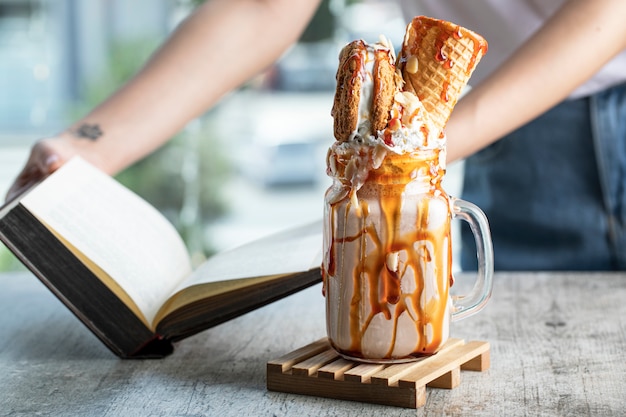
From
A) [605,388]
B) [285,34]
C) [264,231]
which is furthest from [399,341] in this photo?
[264,231]

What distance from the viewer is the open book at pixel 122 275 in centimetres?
96

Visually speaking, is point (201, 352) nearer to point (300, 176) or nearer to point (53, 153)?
point (53, 153)

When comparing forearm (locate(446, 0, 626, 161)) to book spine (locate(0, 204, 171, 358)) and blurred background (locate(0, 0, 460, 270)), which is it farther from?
blurred background (locate(0, 0, 460, 270))

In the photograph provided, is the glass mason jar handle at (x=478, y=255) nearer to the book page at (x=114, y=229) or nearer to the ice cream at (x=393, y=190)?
the ice cream at (x=393, y=190)

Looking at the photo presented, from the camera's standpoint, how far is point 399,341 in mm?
830

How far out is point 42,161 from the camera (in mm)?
1190

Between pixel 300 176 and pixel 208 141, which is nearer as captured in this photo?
pixel 208 141

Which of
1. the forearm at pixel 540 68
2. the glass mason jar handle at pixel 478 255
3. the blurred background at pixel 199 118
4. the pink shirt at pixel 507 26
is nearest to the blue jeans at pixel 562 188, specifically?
the pink shirt at pixel 507 26

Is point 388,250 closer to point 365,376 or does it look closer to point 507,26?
point 365,376

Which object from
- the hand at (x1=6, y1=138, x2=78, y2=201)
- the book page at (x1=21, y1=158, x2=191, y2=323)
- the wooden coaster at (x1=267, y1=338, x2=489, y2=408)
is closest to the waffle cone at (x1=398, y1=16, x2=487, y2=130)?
the wooden coaster at (x1=267, y1=338, x2=489, y2=408)

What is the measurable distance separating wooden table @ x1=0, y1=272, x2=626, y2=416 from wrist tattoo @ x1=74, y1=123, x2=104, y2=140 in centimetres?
23

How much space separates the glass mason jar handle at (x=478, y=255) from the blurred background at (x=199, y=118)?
3020 mm

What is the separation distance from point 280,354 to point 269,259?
104 mm

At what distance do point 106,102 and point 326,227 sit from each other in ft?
1.83
